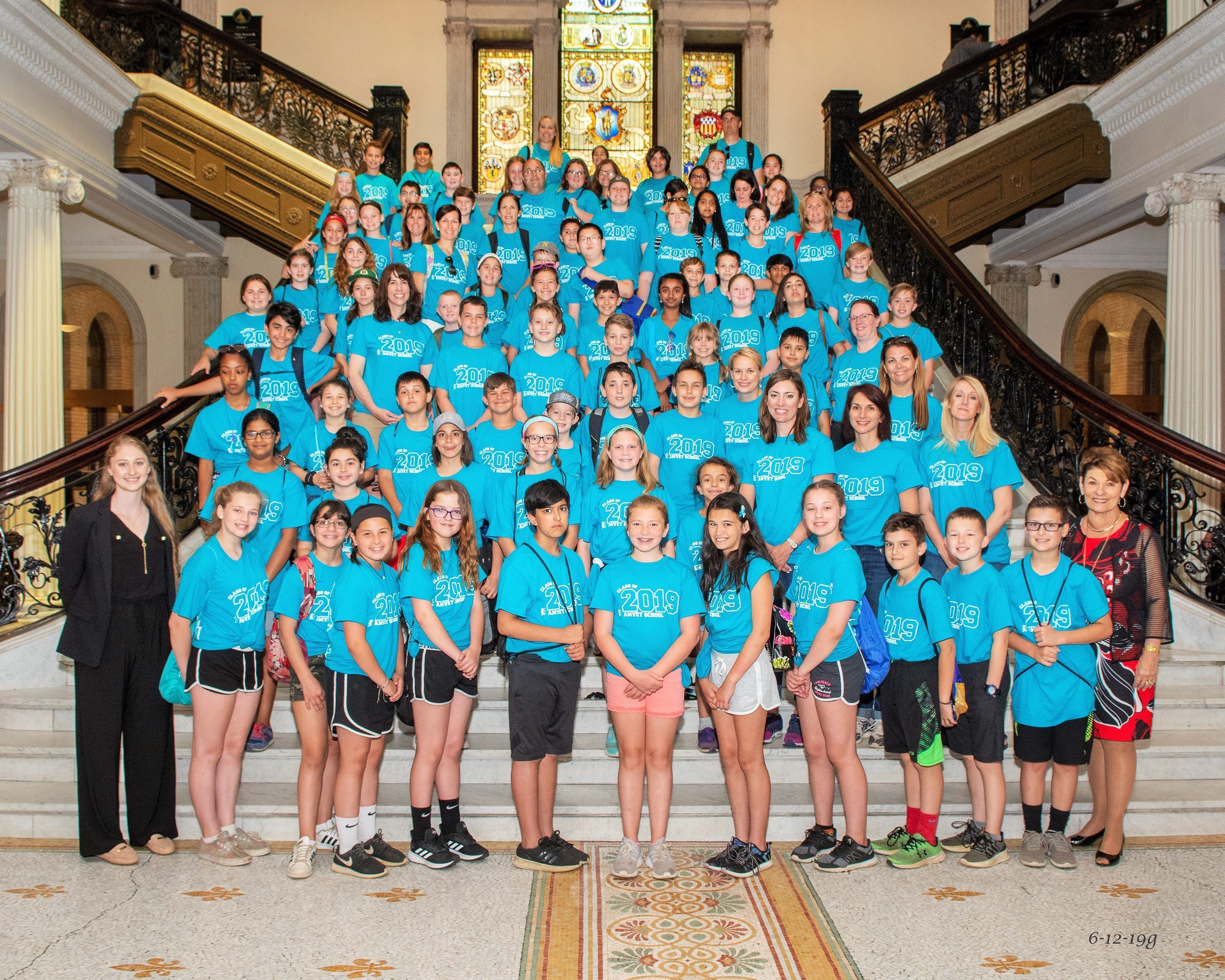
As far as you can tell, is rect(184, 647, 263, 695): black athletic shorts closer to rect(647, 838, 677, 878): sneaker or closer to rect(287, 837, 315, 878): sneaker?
rect(287, 837, 315, 878): sneaker

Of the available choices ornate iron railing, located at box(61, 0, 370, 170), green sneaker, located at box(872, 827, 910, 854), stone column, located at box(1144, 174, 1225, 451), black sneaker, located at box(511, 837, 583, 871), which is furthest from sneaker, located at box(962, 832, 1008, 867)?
ornate iron railing, located at box(61, 0, 370, 170)

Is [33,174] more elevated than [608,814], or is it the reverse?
[33,174]

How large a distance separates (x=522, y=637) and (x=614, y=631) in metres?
0.36

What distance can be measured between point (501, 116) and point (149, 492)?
11.4 meters

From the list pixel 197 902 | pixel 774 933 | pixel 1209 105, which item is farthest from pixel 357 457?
pixel 1209 105

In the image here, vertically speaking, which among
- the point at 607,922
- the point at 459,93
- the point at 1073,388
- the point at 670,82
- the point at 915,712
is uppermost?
the point at 670,82

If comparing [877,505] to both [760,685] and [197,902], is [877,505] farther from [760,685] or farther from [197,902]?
[197,902]

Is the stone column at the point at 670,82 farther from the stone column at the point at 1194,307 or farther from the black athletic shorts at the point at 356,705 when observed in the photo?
the black athletic shorts at the point at 356,705

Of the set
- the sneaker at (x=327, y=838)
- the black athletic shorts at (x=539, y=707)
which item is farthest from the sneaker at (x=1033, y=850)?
the sneaker at (x=327, y=838)

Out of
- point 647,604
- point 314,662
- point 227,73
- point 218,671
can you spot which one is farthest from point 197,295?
point 647,604

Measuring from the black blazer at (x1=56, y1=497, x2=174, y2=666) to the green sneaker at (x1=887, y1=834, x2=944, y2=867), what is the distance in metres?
3.27

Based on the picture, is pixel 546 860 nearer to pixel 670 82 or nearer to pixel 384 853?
pixel 384 853

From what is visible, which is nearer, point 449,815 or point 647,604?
point 647,604

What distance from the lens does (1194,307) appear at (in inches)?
341
